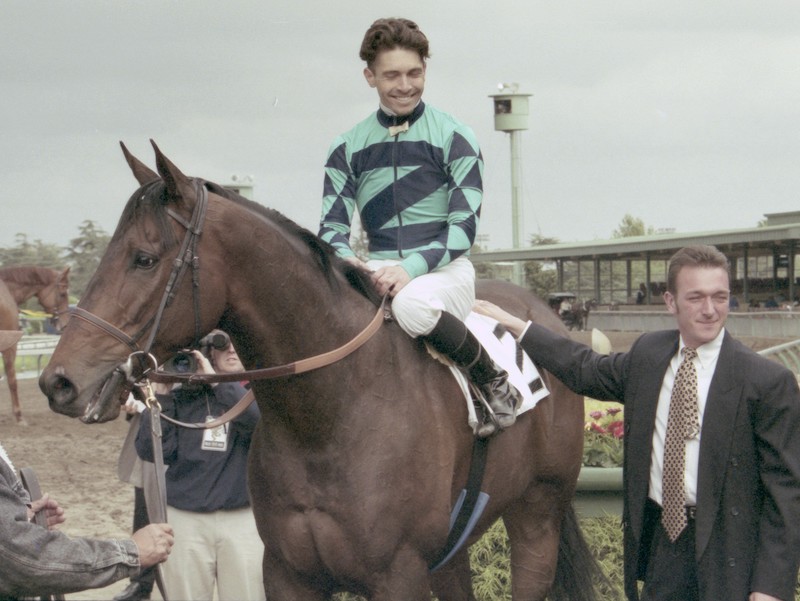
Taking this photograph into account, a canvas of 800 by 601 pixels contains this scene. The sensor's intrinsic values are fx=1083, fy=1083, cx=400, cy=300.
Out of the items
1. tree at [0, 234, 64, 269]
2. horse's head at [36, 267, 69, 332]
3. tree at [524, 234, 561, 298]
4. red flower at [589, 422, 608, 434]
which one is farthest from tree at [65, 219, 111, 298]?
red flower at [589, 422, 608, 434]

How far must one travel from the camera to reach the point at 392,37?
12.1 feet

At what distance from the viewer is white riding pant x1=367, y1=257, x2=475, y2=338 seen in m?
3.52

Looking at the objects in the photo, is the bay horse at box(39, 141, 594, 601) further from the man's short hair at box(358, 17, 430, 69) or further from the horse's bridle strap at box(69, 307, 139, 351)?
the man's short hair at box(358, 17, 430, 69)

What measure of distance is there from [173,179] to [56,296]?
12404 mm

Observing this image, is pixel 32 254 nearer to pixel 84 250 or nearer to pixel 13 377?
pixel 84 250

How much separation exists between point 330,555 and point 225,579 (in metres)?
1.72

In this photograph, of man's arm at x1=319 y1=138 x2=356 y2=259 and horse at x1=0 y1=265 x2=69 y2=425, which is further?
horse at x1=0 y1=265 x2=69 y2=425

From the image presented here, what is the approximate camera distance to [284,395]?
3314 millimetres

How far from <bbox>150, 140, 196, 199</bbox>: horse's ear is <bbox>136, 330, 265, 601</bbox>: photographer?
1.78 m

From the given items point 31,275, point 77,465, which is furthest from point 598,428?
point 31,275

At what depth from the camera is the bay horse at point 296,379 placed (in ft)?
9.69

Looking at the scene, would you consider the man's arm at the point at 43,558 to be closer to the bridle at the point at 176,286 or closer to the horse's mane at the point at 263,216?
the bridle at the point at 176,286

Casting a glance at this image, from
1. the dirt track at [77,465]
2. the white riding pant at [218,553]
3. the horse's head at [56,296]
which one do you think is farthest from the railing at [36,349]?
the white riding pant at [218,553]

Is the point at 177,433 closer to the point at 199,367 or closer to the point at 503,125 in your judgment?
the point at 199,367
